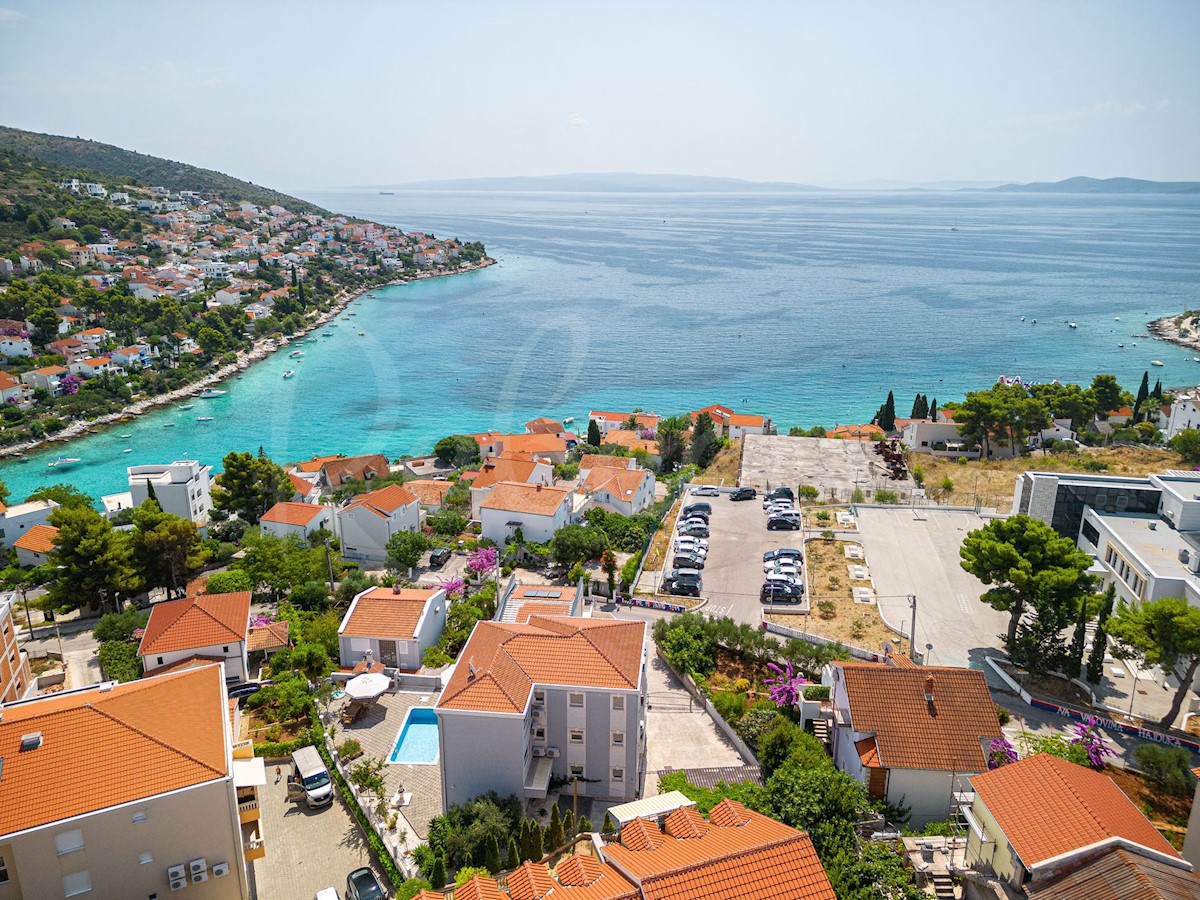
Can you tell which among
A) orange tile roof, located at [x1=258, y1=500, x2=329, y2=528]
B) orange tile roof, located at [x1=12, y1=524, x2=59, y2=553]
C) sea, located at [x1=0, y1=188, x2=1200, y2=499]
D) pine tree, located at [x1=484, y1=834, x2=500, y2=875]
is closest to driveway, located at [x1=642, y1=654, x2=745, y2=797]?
pine tree, located at [x1=484, y1=834, x2=500, y2=875]

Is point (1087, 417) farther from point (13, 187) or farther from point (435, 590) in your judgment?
point (13, 187)

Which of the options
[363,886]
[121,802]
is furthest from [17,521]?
[363,886]

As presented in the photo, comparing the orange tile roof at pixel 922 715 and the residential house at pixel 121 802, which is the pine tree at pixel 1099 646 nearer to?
the orange tile roof at pixel 922 715

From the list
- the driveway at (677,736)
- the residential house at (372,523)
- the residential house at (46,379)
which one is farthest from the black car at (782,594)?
the residential house at (46,379)

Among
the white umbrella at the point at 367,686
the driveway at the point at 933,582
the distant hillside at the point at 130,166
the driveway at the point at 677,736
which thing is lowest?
the driveway at the point at 677,736

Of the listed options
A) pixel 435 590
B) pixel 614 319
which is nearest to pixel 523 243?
pixel 614 319

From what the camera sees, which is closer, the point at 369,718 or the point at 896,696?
the point at 896,696

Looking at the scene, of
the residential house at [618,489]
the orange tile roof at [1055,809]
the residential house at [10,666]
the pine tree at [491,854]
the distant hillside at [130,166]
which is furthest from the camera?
the distant hillside at [130,166]
